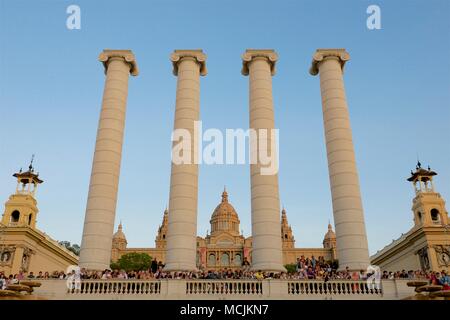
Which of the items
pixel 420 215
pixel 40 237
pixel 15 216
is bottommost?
pixel 40 237

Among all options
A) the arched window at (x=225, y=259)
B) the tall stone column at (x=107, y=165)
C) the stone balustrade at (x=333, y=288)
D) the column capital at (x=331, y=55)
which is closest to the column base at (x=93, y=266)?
the tall stone column at (x=107, y=165)

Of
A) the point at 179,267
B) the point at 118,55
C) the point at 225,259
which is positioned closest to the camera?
the point at 179,267

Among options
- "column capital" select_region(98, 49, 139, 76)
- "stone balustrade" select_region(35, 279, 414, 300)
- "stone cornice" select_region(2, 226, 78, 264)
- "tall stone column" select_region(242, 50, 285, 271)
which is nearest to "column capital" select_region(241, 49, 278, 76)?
"tall stone column" select_region(242, 50, 285, 271)

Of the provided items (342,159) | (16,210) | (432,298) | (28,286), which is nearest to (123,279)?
(28,286)

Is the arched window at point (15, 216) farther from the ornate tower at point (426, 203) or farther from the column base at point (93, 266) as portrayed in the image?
the ornate tower at point (426, 203)

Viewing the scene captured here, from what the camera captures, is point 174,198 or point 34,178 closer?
point 174,198

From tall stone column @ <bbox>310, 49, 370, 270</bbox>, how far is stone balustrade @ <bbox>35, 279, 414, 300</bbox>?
8430mm

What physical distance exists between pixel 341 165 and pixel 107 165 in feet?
79.3

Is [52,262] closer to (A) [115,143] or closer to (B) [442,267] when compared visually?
(A) [115,143]

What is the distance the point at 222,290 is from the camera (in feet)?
106

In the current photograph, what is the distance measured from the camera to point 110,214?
146 feet

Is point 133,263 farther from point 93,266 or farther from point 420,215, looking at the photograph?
point 93,266

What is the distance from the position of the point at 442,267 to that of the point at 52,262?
231 ft

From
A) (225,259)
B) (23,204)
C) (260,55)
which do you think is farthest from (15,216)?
(225,259)
